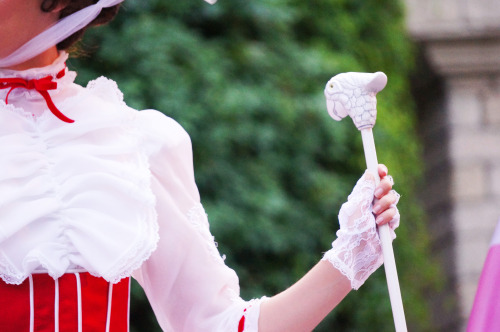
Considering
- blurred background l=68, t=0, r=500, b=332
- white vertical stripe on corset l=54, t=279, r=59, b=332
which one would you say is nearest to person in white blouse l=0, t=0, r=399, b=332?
white vertical stripe on corset l=54, t=279, r=59, b=332

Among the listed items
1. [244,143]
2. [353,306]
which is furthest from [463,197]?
[244,143]

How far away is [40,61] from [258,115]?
100 inches

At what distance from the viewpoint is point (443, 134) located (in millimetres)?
7449

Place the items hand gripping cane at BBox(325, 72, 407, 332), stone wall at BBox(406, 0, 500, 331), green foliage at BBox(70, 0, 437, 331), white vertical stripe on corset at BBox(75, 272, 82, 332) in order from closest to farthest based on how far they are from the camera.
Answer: hand gripping cane at BBox(325, 72, 407, 332), white vertical stripe on corset at BBox(75, 272, 82, 332), green foliage at BBox(70, 0, 437, 331), stone wall at BBox(406, 0, 500, 331)

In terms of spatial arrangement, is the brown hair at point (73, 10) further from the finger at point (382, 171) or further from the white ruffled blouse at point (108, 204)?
the finger at point (382, 171)

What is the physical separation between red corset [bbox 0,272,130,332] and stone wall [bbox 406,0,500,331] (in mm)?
5307

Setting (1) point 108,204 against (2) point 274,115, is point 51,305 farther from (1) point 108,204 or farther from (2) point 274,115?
(2) point 274,115

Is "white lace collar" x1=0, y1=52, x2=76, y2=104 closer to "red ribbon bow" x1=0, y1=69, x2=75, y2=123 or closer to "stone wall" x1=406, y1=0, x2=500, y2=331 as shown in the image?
"red ribbon bow" x1=0, y1=69, x2=75, y2=123

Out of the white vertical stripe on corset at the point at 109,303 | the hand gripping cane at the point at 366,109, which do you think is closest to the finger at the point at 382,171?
the hand gripping cane at the point at 366,109

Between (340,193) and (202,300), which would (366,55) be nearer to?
(340,193)

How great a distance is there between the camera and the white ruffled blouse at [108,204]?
1.94 meters

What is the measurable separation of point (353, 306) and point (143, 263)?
3300 millimetres

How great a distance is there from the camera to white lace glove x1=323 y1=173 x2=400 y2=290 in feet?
6.15

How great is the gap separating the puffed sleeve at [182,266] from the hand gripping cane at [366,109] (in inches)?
11.3
